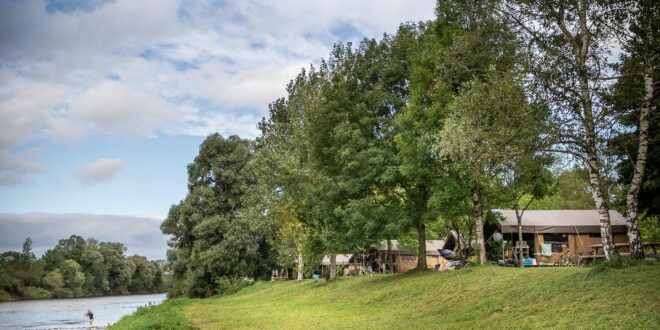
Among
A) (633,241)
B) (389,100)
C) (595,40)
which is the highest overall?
(389,100)

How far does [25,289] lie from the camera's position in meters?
117

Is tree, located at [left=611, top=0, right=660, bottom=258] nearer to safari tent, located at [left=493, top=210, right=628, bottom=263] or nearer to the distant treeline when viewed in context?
safari tent, located at [left=493, top=210, right=628, bottom=263]

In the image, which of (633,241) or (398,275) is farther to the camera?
(398,275)

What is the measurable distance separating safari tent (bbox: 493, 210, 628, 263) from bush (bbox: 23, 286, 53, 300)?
114 meters

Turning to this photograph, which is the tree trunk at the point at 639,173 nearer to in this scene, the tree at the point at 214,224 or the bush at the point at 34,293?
the tree at the point at 214,224

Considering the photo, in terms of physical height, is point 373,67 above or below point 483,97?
above

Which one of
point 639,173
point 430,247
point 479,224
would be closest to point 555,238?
point 479,224

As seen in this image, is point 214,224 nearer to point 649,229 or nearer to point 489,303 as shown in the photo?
point 489,303

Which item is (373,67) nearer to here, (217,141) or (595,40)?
(595,40)

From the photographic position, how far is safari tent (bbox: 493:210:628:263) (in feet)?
116

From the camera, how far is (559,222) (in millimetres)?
36375

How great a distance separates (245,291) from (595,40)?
128 feet

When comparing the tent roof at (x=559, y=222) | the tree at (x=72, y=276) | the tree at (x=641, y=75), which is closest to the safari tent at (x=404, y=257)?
the tent roof at (x=559, y=222)

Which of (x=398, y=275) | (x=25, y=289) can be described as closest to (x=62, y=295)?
(x=25, y=289)
